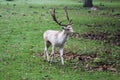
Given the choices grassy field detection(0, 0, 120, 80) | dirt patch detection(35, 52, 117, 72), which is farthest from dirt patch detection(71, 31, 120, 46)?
dirt patch detection(35, 52, 117, 72)

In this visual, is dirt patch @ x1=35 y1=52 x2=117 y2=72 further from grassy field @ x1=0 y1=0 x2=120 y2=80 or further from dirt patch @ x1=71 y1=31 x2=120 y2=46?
dirt patch @ x1=71 y1=31 x2=120 y2=46

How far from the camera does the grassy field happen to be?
13648 millimetres

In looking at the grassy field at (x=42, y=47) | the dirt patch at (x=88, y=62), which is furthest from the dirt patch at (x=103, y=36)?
the dirt patch at (x=88, y=62)

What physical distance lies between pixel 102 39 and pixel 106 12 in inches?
587

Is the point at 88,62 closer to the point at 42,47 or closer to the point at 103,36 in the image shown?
the point at 42,47

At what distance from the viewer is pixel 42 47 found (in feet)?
60.5

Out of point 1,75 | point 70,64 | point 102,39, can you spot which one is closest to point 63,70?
point 70,64

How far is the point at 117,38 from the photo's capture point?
21781 mm

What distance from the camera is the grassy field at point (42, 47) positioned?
537 inches

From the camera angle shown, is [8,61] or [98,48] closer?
[8,61]

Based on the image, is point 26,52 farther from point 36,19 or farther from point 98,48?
point 36,19

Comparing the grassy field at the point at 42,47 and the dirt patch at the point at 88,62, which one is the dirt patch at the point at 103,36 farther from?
A: the dirt patch at the point at 88,62

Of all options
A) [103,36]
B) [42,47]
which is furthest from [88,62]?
[103,36]

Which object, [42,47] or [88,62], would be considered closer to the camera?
[88,62]
